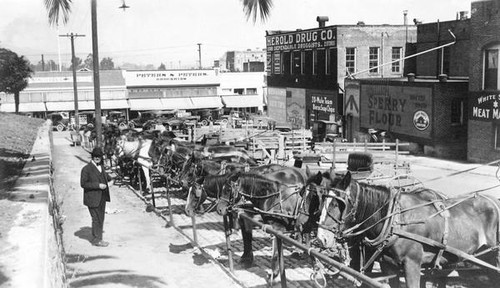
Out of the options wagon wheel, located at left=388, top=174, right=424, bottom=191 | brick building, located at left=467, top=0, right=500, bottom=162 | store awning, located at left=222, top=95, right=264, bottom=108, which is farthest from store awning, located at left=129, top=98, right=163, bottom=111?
wagon wheel, located at left=388, top=174, right=424, bottom=191

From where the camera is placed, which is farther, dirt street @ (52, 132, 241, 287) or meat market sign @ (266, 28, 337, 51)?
meat market sign @ (266, 28, 337, 51)

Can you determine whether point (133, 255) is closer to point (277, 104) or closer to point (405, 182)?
point (405, 182)

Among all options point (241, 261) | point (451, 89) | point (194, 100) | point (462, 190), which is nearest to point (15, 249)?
point (241, 261)

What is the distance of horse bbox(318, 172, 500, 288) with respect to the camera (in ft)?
21.7

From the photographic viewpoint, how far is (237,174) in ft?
33.2

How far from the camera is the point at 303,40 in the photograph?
4172 centimetres

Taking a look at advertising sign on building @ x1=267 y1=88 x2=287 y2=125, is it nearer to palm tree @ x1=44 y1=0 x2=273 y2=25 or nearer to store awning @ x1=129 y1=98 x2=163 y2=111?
store awning @ x1=129 y1=98 x2=163 y2=111

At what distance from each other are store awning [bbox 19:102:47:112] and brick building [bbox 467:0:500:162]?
160 ft

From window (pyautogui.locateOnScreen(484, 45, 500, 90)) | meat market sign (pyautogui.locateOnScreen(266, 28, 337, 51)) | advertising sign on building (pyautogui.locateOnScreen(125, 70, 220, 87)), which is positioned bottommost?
window (pyautogui.locateOnScreen(484, 45, 500, 90))

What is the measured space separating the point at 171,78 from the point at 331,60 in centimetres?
3225

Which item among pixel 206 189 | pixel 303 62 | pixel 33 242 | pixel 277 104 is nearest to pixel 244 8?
pixel 206 189

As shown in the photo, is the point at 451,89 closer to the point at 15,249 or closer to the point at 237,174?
the point at 237,174

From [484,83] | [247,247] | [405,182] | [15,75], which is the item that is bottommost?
[247,247]

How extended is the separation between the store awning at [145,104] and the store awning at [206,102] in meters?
4.39
